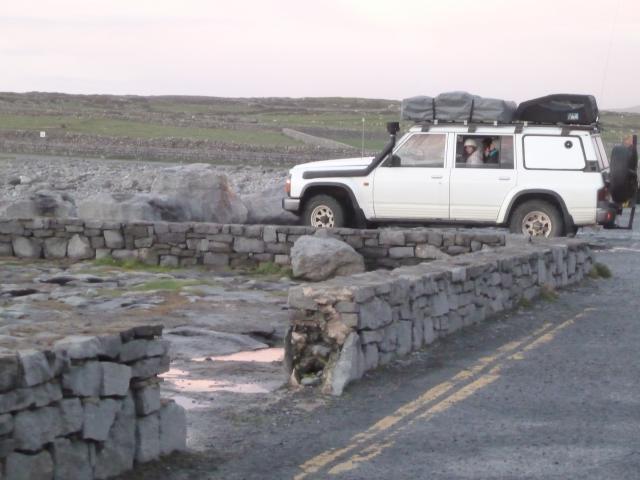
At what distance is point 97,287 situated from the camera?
51.8 feet

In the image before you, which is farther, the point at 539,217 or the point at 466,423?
the point at 539,217

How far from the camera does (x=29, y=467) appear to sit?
6.18m

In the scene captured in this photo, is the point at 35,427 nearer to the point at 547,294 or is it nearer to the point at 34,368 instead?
the point at 34,368

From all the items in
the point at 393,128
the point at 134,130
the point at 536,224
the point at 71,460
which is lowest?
the point at 71,460

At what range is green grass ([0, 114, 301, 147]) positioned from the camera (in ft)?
222

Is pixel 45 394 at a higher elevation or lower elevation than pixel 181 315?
higher

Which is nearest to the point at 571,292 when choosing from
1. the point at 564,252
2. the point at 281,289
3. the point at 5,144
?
the point at 564,252

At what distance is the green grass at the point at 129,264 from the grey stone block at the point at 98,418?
1121 cm

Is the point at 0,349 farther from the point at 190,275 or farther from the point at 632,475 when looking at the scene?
the point at 190,275

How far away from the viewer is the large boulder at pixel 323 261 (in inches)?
665

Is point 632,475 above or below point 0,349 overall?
below

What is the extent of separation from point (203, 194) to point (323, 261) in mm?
6417

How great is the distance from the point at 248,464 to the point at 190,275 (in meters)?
10.2

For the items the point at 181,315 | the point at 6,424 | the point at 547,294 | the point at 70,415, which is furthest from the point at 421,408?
the point at 547,294
